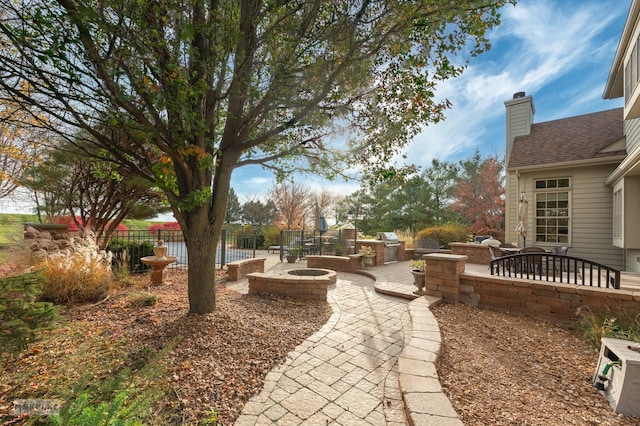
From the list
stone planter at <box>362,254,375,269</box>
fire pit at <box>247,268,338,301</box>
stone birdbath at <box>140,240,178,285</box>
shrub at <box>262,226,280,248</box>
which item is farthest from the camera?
shrub at <box>262,226,280,248</box>

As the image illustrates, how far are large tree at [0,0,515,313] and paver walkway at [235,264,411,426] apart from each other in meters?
1.66

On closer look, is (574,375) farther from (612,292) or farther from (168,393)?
(168,393)

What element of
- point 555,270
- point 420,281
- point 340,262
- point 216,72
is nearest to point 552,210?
point 555,270

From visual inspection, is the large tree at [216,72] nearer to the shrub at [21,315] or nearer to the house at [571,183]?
the shrub at [21,315]

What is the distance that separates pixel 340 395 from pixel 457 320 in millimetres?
2471

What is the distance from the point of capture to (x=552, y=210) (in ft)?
28.5

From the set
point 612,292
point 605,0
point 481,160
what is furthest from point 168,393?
point 481,160

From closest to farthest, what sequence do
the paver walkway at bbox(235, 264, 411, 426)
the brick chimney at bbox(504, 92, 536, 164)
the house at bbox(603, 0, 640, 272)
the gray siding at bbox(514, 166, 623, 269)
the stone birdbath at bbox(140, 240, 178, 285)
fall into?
1. the paver walkway at bbox(235, 264, 411, 426)
2. the house at bbox(603, 0, 640, 272)
3. the stone birdbath at bbox(140, 240, 178, 285)
4. the gray siding at bbox(514, 166, 623, 269)
5. the brick chimney at bbox(504, 92, 536, 164)

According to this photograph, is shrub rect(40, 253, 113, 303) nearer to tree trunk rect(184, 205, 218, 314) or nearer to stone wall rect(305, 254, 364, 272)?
tree trunk rect(184, 205, 218, 314)

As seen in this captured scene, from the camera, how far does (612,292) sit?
357 centimetres

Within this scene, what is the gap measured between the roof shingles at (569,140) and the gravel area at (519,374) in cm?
715

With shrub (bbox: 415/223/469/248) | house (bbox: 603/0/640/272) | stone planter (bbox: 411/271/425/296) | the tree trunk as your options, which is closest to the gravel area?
stone planter (bbox: 411/271/425/296)

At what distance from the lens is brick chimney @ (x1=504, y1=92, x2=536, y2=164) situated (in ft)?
34.4

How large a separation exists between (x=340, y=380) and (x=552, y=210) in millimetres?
9646
